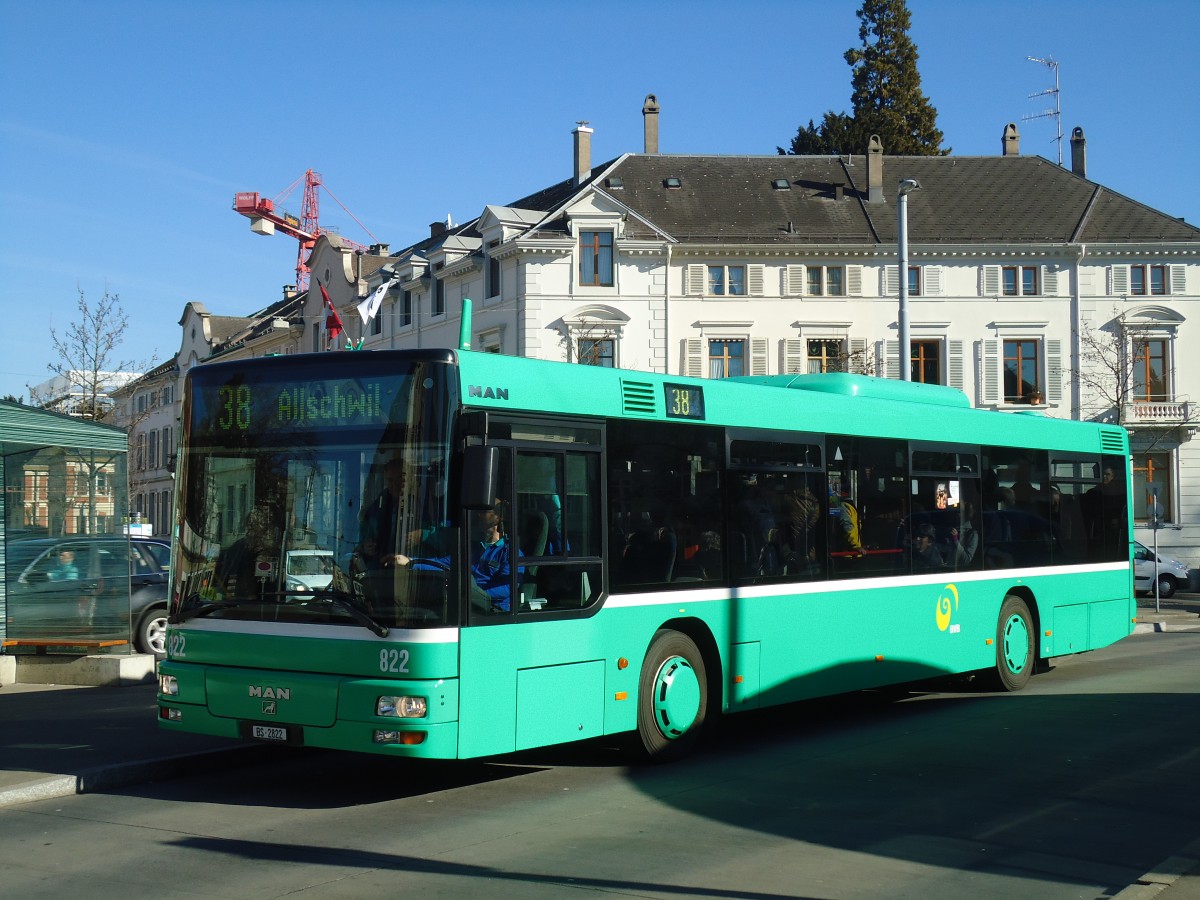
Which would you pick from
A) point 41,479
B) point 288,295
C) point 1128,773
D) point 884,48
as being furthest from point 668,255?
point 288,295

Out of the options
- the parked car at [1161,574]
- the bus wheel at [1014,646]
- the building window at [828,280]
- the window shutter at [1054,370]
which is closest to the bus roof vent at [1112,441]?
the bus wheel at [1014,646]

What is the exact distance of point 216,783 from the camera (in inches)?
389

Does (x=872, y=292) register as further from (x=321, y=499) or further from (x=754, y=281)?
(x=321, y=499)

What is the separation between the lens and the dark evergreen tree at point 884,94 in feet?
228

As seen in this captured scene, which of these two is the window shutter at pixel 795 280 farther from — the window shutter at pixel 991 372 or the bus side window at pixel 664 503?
the bus side window at pixel 664 503

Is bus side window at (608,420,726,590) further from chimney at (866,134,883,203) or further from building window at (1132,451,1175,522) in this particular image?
chimney at (866,134,883,203)

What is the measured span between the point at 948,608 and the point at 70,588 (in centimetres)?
959

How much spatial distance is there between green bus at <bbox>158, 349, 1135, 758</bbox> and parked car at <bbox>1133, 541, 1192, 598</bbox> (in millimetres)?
29729

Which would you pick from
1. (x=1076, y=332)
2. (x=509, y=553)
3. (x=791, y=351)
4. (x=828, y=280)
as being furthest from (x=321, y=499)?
(x=1076, y=332)

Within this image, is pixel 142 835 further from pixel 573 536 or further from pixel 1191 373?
pixel 1191 373

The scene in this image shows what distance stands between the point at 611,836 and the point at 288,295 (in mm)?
87231

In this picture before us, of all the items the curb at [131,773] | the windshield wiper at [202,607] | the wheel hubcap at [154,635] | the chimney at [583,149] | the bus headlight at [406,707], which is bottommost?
the curb at [131,773]

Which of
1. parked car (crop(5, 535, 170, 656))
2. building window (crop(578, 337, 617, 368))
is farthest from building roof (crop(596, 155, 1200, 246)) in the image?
parked car (crop(5, 535, 170, 656))

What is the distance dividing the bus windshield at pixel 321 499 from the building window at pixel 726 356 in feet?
138
